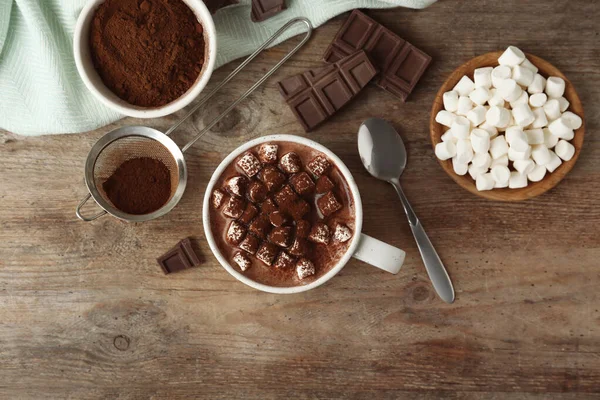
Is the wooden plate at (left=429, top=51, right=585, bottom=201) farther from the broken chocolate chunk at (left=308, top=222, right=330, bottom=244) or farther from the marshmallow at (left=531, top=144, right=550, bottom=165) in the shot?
the broken chocolate chunk at (left=308, top=222, right=330, bottom=244)

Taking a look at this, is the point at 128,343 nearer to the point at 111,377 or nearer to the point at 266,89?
the point at 111,377

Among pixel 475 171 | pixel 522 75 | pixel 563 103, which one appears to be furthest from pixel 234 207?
pixel 563 103

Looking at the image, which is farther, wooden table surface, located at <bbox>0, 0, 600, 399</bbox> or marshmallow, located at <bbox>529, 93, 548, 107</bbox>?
wooden table surface, located at <bbox>0, 0, 600, 399</bbox>

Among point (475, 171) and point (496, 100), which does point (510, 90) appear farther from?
point (475, 171)

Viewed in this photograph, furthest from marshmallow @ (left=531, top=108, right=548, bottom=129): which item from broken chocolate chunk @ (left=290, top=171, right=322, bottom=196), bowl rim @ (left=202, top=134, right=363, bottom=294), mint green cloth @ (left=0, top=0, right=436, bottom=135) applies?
broken chocolate chunk @ (left=290, top=171, right=322, bottom=196)

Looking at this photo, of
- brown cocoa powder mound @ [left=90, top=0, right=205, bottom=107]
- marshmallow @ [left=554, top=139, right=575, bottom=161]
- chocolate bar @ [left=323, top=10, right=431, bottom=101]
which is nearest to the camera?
brown cocoa powder mound @ [left=90, top=0, right=205, bottom=107]

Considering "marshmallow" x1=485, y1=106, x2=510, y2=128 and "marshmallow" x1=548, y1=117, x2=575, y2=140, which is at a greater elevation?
"marshmallow" x1=485, y1=106, x2=510, y2=128
